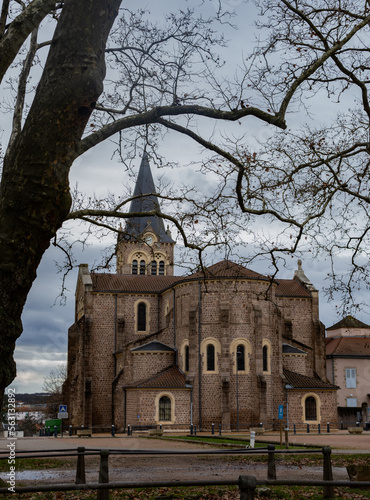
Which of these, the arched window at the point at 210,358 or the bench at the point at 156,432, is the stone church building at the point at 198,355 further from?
the bench at the point at 156,432

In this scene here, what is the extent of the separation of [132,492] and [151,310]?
4164cm

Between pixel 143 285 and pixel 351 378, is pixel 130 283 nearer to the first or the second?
pixel 143 285

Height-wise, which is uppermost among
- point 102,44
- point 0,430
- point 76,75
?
point 102,44

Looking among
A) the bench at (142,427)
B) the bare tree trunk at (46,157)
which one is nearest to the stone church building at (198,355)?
the bench at (142,427)

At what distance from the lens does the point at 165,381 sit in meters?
43.5

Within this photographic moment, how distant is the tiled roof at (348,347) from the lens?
59031 mm

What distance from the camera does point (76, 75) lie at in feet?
24.2

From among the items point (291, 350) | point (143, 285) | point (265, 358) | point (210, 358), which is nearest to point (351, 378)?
point (291, 350)

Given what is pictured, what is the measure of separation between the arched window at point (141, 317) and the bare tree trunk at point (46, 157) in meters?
45.8

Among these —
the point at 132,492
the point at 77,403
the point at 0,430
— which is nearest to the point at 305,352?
the point at 77,403

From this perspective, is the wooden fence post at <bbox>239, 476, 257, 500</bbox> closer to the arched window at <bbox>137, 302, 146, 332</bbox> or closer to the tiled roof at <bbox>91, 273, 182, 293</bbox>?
the tiled roof at <bbox>91, 273, 182, 293</bbox>

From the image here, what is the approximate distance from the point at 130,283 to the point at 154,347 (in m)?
8.75

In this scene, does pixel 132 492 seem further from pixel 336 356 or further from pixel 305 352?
pixel 336 356

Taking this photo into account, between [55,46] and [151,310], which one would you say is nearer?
[55,46]
